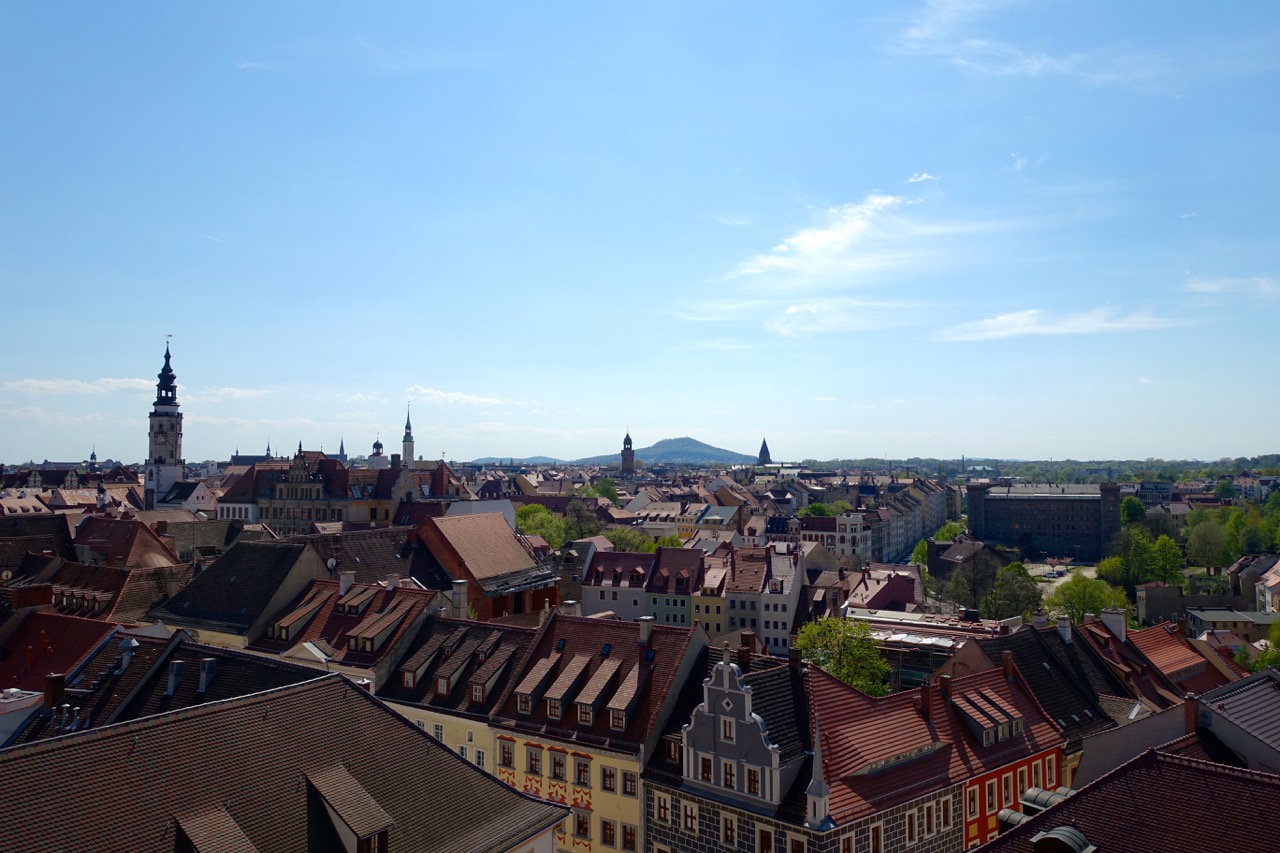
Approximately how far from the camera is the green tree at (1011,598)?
90062 mm

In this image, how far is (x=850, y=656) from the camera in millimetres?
54312

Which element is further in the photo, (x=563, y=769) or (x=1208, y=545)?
(x=1208, y=545)

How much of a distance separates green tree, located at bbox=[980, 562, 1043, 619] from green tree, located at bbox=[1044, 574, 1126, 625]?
1.80 metres

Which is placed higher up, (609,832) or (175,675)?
(175,675)

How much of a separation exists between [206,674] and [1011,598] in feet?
266

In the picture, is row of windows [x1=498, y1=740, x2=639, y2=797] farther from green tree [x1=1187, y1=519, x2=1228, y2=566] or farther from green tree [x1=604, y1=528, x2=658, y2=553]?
green tree [x1=1187, y1=519, x2=1228, y2=566]

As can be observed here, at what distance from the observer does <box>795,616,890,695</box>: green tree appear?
174 feet

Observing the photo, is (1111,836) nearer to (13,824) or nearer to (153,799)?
(153,799)

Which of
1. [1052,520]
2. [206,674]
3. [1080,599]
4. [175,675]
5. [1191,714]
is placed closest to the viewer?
[1191,714]

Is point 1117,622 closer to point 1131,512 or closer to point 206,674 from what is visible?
point 206,674

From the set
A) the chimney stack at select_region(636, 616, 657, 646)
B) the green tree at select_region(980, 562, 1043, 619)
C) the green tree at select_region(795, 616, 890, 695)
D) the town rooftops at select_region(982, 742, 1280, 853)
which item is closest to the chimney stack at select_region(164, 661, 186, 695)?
the chimney stack at select_region(636, 616, 657, 646)

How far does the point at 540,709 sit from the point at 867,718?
42.1ft

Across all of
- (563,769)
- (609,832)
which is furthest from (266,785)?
(563,769)

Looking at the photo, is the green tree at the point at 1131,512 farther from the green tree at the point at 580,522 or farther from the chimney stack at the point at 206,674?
the chimney stack at the point at 206,674
